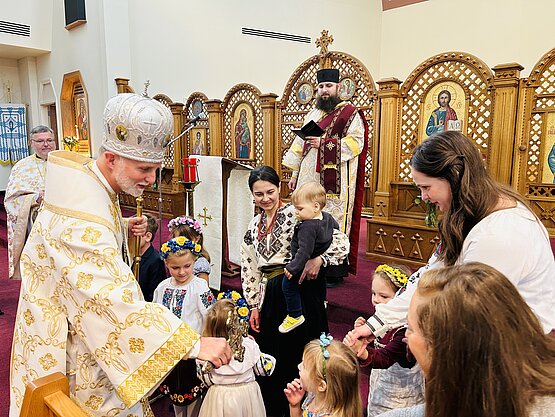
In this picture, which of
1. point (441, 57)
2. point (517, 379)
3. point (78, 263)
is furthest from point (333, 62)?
point (517, 379)

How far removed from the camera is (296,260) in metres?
2.48

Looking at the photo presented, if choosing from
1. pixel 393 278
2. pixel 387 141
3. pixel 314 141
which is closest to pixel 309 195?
pixel 393 278

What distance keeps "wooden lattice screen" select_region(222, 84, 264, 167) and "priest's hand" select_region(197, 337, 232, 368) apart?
19.9ft

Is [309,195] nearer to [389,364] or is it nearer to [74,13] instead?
[389,364]

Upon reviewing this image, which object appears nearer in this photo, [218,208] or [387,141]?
[218,208]

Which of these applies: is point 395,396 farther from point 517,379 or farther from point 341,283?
point 341,283

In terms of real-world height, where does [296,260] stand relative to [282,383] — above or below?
above

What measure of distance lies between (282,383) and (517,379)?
80.7 inches

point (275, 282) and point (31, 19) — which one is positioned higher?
point (31, 19)

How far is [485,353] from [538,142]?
4.80 meters

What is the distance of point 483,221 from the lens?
4.94ft

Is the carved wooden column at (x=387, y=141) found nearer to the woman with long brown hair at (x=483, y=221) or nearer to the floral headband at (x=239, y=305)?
the floral headband at (x=239, y=305)

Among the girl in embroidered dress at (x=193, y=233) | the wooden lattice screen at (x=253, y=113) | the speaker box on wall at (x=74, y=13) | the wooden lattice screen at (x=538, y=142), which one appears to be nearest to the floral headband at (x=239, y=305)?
the girl in embroidered dress at (x=193, y=233)

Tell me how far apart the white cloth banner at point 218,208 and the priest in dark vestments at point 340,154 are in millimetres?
785
